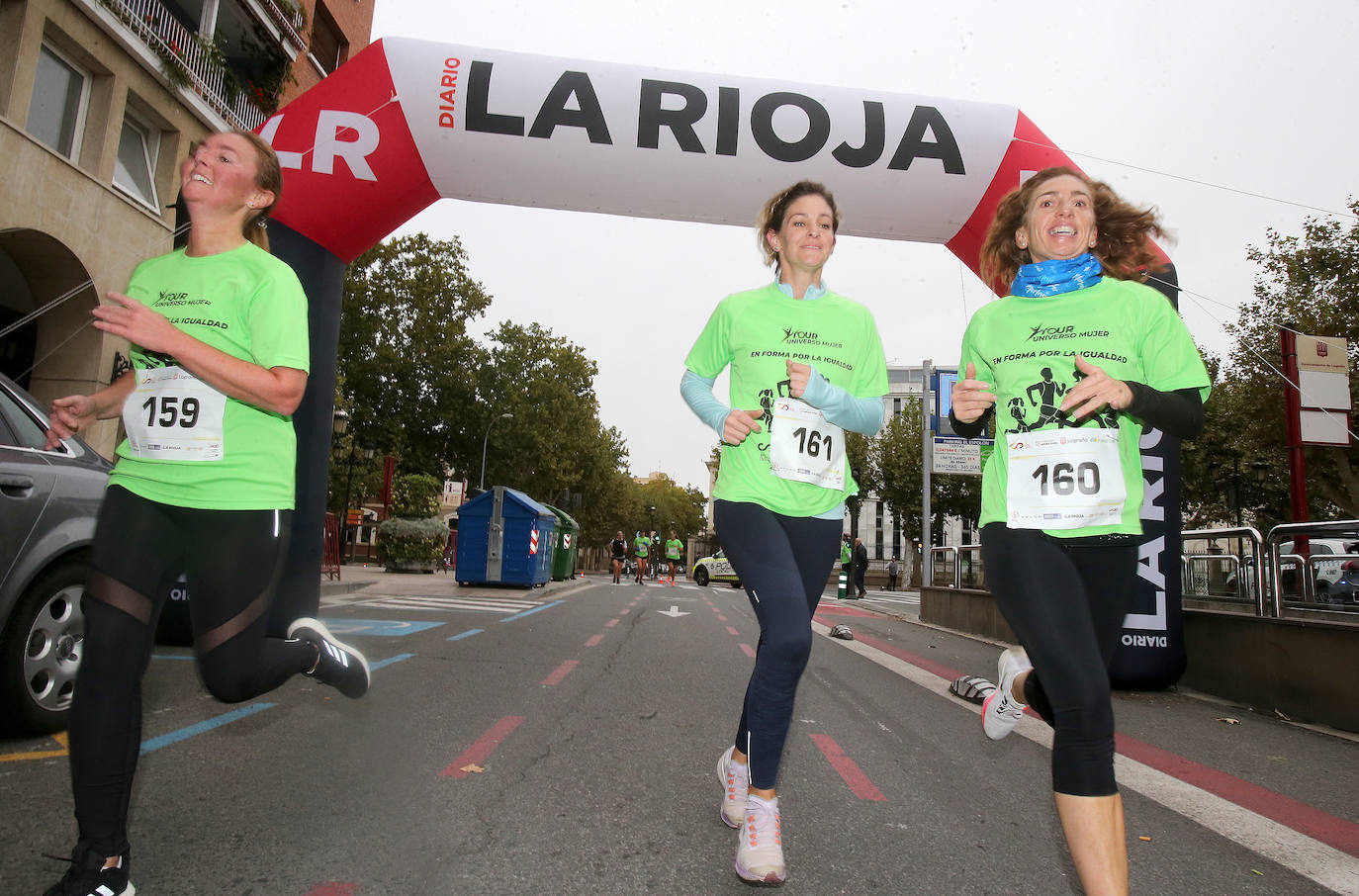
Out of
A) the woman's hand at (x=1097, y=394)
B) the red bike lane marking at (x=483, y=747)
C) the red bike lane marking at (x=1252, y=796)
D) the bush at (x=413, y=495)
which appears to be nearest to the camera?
the woman's hand at (x=1097, y=394)

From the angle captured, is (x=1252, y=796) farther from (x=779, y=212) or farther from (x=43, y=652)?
(x=43, y=652)

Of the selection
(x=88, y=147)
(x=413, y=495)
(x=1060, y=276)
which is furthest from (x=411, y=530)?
(x=1060, y=276)

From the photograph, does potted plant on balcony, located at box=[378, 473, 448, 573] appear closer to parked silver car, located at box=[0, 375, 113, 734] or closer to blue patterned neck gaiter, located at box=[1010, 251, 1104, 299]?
parked silver car, located at box=[0, 375, 113, 734]

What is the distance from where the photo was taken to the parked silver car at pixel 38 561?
3652 millimetres

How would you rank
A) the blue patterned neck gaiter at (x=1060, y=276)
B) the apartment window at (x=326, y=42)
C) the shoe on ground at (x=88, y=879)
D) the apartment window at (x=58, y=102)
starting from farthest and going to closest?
Result: 1. the apartment window at (x=326, y=42)
2. the apartment window at (x=58, y=102)
3. the blue patterned neck gaiter at (x=1060, y=276)
4. the shoe on ground at (x=88, y=879)

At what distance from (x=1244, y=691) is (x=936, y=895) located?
18.8 ft

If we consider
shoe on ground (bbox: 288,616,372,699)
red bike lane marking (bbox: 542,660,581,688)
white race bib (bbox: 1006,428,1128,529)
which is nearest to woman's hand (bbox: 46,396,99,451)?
shoe on ground (bbox: 288,616,372,699)

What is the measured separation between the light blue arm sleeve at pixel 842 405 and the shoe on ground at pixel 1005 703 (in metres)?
0.86

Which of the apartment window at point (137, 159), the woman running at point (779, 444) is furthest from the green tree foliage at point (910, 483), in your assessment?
the woman running at point (779, 444)

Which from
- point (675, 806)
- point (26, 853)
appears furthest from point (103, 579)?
point (675, 806)

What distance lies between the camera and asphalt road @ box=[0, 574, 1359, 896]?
269cm

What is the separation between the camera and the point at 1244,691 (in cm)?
694

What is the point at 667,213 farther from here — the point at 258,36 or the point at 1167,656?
the point at 258,36

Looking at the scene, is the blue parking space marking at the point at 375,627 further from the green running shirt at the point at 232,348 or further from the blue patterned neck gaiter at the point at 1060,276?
the blue patterned neck gaiter at the point at 1060,276
